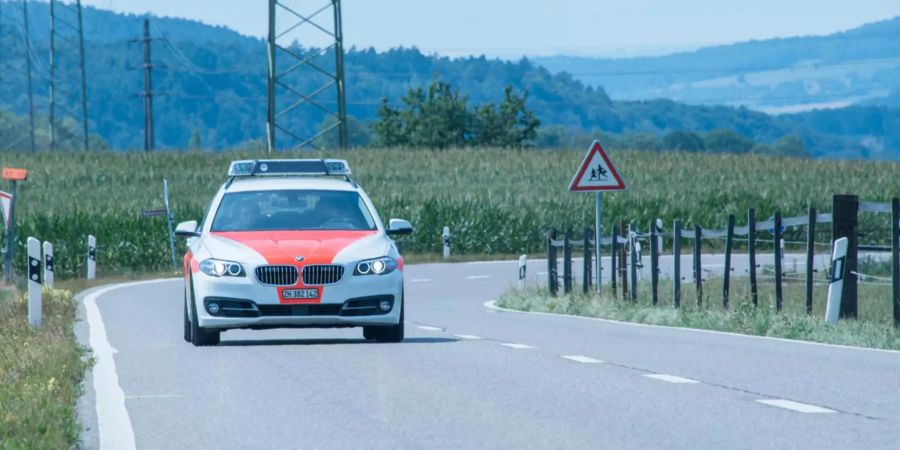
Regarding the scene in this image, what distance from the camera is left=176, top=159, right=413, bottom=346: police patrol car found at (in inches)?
625

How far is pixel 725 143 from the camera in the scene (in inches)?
7584

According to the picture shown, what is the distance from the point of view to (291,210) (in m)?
17.1

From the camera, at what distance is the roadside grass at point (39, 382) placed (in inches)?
380

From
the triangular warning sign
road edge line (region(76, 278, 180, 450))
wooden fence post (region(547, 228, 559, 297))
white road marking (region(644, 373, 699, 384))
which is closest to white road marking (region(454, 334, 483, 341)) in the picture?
road edge line (region(76, 278, 180, 450))

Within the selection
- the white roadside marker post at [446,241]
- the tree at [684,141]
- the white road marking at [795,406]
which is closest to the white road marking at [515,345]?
the white road marking at [795,406]

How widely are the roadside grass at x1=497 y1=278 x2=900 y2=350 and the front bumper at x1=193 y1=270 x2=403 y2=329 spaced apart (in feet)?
14.7

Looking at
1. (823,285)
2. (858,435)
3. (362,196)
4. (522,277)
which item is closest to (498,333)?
(362,196)

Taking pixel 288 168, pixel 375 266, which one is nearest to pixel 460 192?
pixel 288 168

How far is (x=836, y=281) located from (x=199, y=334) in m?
7.05

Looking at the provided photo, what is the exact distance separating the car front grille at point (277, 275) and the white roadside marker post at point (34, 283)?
13.9 feet

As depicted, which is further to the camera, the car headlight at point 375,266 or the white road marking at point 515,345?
the white road marking at point 515,345

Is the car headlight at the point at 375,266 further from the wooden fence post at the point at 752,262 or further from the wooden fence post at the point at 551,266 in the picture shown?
the wooden fence post at the point at 551,266

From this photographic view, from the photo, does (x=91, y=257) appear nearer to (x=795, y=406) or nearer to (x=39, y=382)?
(x=39, y=382)

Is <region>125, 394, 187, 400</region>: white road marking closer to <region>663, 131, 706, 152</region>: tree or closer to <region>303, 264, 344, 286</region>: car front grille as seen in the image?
<region>303, 264, 344, 286</region>: car front grille
